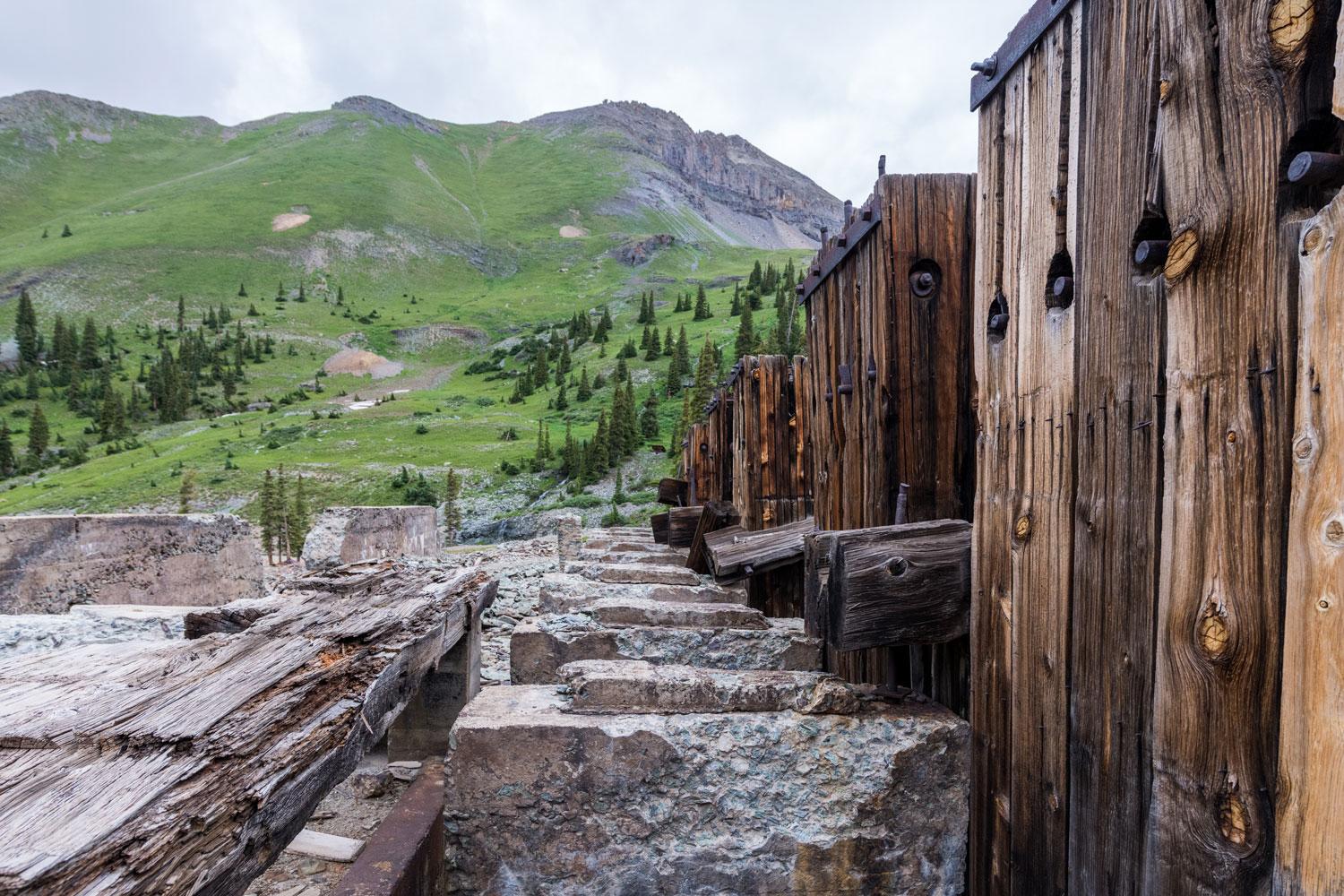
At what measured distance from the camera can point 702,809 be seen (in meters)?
1.84

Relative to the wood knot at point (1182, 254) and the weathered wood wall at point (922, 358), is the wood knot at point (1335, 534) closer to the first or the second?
the wood knot at point (1182, 254)

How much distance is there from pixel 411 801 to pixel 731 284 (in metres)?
84.2

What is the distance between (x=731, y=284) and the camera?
84.2 m

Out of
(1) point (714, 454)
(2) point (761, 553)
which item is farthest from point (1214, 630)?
(1) point (714, 454)

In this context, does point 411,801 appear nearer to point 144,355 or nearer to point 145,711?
point 145,711

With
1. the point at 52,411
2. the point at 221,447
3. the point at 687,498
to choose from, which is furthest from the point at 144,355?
the point at 687,498

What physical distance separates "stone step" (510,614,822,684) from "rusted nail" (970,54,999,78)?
202cm

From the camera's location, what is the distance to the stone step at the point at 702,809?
5.95ft

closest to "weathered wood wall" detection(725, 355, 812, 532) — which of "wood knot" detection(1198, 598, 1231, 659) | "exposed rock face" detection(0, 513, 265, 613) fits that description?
"wood knot" detection(1198, 598, 1231, 659)

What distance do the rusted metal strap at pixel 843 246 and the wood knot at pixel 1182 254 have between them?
3.83ft

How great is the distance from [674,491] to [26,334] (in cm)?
8028

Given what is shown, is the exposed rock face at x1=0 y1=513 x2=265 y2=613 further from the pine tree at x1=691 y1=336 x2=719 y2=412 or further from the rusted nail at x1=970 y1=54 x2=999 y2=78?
the pine tree at x1=691 y1=336 x2=719 y2=412

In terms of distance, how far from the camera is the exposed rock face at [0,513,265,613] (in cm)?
752

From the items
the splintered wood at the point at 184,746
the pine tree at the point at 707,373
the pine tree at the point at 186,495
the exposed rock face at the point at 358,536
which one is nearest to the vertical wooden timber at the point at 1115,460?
the splintered wood at the point at 184,746
